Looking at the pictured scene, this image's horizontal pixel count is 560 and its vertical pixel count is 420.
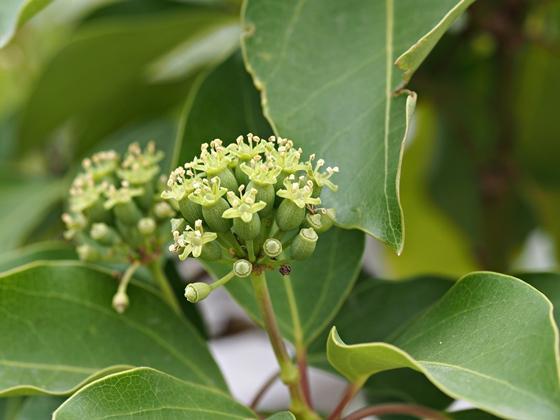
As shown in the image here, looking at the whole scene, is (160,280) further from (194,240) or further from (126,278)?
(194,240)

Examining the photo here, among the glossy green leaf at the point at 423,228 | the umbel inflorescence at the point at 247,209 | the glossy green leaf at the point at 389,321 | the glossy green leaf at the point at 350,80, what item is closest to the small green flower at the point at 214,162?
the umbel inflorescence at the point at 247,209

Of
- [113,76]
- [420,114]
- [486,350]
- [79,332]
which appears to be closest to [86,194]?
[79,332]

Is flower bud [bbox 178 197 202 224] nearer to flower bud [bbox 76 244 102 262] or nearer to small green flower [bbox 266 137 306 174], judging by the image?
small green flower [bbox 266 137 306 174]

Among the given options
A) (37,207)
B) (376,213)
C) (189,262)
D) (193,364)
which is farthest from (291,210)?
(189,262)

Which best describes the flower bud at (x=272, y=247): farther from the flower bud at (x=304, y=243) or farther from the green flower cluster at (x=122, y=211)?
the green flower cluster at (x=122, y=211)

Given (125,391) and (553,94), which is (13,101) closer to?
(553,94)
